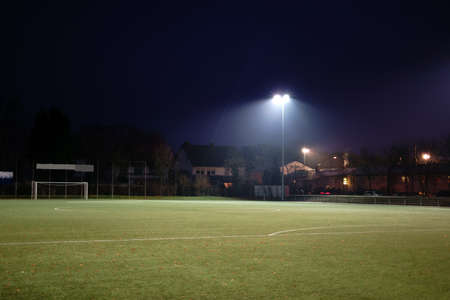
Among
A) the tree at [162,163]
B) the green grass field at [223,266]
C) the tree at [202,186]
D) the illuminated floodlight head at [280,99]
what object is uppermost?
the illuminated floodlight head at [280,99]

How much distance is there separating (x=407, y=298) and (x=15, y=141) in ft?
251

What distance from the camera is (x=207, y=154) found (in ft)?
357

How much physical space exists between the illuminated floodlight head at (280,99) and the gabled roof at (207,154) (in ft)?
172

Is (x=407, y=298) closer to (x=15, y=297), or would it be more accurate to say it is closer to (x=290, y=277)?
(x=290, y=277)

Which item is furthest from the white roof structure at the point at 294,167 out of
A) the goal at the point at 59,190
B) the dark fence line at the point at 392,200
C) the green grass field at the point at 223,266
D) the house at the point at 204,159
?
the green grass field at the point at 223,266

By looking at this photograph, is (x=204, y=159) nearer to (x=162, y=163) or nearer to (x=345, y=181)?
(x=162, y=163)

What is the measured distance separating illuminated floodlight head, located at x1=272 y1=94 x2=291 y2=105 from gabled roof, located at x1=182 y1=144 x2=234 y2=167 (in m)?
52.5

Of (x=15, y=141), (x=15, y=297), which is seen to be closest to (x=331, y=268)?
(x=15, y=297)

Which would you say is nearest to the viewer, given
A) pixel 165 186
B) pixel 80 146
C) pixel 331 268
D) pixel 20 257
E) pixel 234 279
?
pixel 234 279

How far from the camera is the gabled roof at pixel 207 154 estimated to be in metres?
106

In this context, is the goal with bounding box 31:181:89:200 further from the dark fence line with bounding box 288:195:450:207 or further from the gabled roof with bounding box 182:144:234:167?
the gabled roof with bounding box 182:144:234:167

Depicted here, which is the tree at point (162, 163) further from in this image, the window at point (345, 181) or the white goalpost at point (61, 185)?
the window at point (345, 181)

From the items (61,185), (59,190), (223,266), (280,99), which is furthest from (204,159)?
(223,266)

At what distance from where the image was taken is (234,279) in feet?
24.5
